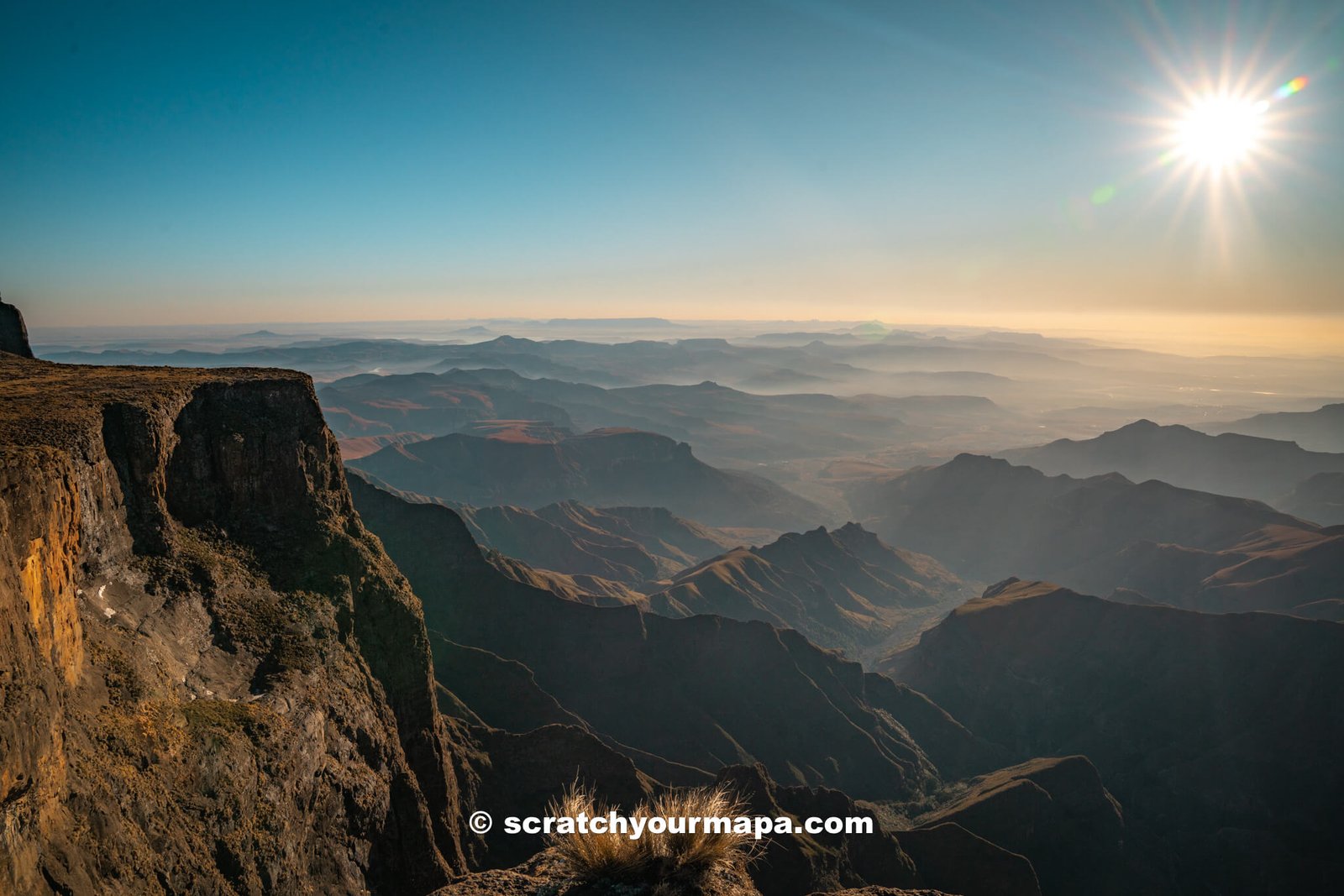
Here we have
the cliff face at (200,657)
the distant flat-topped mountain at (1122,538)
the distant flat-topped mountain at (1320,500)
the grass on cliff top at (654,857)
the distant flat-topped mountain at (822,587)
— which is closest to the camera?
the grass on cliff top at (654,857)

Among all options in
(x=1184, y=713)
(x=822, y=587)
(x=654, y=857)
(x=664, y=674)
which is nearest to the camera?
(x=654, y=857)

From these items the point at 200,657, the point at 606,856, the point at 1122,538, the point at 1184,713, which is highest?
the point at 606,856

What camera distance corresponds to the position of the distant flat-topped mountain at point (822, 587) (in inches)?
4188

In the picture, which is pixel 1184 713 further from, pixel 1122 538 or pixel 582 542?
pixel 582 542

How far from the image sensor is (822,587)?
126688mm

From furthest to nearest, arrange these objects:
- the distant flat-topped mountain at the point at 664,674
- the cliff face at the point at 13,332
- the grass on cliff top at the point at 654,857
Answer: the distant flat-topped mountain at the point at 664,674 → the cliff face at the point at 13,332 → the grass on cliff top at the point at 654,857

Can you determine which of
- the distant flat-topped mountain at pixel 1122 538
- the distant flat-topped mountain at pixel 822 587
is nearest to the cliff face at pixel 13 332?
the distant flat-topped mountain at pixel 822 587

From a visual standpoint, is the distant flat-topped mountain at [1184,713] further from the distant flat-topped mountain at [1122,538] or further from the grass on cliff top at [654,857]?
the grass on cliff top at [654,857]

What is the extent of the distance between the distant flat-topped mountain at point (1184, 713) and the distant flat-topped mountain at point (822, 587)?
28.7m

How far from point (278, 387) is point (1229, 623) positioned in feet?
308

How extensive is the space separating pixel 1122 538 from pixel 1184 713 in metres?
83.6

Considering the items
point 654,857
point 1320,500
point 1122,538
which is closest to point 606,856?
point 654,857

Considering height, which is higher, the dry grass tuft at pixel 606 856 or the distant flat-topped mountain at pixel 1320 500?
the dry grass tuft at pixel 606 856

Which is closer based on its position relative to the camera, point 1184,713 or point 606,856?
point 606,856
